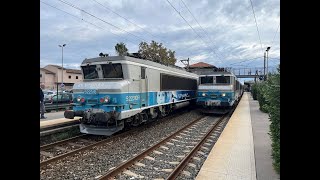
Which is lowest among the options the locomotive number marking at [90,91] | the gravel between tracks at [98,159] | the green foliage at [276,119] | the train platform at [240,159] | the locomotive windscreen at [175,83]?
the gravel between tracks at [98,159]

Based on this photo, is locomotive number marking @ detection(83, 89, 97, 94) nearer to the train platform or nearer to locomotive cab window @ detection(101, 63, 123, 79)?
locomotive cab window @ detection(101, 63, 123, 79)

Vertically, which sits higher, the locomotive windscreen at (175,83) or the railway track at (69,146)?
the locomotive windscreen at (175,83)

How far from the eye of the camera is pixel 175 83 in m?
15.5

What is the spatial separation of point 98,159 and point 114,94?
2.89 metres

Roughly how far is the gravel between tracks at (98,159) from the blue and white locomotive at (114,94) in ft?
2.71

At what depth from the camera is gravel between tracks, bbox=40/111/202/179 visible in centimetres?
615

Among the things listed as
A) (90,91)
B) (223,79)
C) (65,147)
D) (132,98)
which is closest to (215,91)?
(223,79)

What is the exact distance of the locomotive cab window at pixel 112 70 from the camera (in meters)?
10.3

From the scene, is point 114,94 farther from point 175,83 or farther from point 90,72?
point 175,83

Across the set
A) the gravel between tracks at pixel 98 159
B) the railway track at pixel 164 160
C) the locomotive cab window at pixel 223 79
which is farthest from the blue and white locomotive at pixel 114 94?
the locomotive cab window at pixel 223 79

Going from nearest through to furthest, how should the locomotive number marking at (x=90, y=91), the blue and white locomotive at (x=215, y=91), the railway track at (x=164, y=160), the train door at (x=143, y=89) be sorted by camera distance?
1. the railway track at (x=164, y=160)
2. the locomotive number marking at (x=90, y=91)
3. the train door at (x=143, y=89)
4. the blue and white locomotive at (x=215, y=91)

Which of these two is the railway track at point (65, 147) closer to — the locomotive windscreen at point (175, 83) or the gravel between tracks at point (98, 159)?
the gravel between tracks at point (98, 159)
